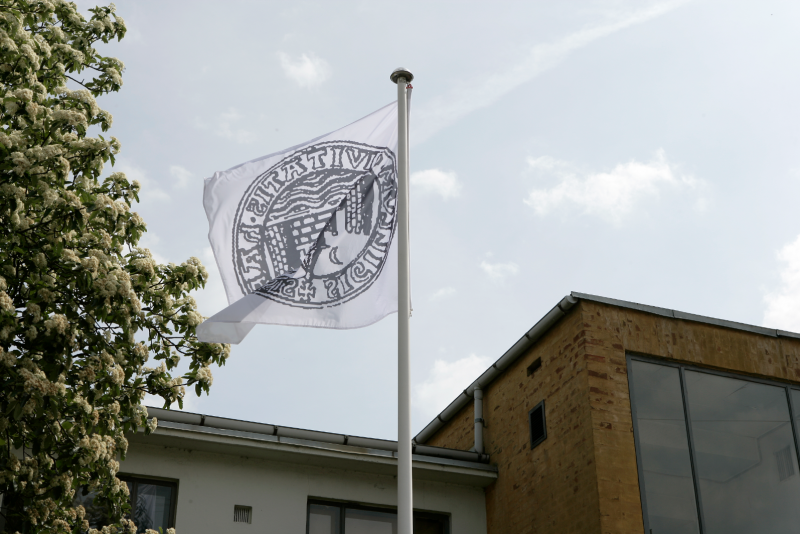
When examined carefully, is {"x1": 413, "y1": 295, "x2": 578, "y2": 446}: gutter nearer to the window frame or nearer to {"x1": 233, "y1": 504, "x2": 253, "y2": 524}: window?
{"x1": 233, "y1": 504, "x2": 253, "y2": 524}: window

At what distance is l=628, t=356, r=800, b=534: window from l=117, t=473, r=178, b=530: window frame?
6511 mm

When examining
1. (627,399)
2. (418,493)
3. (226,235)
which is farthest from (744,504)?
(226,235)

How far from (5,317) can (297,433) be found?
6318mm

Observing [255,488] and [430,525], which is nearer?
[255,488]

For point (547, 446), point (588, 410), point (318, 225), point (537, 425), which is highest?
point (318, 225)

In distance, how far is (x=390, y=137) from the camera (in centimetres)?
949

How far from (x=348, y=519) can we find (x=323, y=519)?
15.6 inches

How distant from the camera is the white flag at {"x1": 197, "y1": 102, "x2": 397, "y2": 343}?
877 centimetres

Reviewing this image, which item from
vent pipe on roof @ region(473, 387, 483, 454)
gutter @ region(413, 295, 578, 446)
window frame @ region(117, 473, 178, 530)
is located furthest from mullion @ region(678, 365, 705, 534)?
window frame @ region(117, 473, 178, 530)

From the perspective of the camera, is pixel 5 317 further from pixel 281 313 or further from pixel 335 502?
pixel 335 502

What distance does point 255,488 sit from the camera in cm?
1334

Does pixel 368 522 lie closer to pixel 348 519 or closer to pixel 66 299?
pixel 348 519

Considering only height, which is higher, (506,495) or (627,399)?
(627,399)

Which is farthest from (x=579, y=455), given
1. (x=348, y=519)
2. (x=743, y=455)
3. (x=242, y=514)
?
(x=242, y=514)
